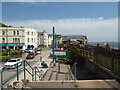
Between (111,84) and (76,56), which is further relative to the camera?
(76,56)

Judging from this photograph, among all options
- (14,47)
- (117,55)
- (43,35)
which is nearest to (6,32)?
(14,47)

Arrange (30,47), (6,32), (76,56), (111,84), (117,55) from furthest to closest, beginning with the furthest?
(30,47) → (6,32) → (76,56) → (117,55) → (111,84)

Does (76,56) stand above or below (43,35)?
below

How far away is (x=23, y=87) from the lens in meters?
4.19

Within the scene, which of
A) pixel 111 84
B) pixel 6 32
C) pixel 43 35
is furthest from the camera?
pixel 43 35

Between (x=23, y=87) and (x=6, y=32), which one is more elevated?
(x=6, y=32)

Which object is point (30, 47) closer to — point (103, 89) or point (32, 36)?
point (32, 36)

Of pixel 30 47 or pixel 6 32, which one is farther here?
pixel 30 47

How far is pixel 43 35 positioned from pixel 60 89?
66.2m

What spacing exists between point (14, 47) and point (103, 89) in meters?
38.7

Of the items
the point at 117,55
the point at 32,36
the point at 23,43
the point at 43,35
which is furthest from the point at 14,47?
the point at 117,55

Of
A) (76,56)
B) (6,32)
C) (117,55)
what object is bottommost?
(76,56)

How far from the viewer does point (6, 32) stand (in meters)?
39.0

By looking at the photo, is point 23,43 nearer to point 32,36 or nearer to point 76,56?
point 32,36
